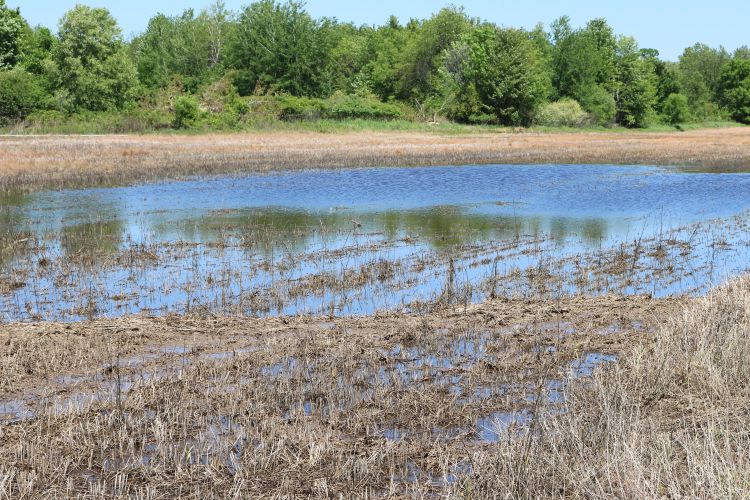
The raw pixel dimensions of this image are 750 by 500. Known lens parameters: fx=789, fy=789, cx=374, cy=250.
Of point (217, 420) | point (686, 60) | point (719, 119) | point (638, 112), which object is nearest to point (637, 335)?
point (217, 420)

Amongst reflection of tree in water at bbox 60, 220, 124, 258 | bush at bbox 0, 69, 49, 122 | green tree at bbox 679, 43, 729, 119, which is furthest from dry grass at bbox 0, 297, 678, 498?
green tree at bbox 679, 43, 729, 119

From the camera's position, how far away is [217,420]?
6.87 meters

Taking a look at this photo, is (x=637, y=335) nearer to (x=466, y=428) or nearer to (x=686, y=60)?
(x=466, y=428)

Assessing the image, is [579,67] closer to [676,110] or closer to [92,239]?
[676,110]

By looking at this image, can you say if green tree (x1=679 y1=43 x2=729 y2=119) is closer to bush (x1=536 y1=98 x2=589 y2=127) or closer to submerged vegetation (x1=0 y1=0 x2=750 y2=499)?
bush (x1=536 y1=98 x2=589 y2=127)

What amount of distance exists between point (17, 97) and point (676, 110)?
2975 inches

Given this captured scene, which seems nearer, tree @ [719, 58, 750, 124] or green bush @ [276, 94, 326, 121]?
green bush @ [276, 94, 326, 121]

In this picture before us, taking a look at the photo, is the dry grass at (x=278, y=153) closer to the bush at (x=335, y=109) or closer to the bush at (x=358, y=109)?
the bush at (x=335, y=109)

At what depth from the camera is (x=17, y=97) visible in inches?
2322

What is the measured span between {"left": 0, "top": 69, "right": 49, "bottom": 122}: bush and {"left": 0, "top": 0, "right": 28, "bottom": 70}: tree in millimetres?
10432

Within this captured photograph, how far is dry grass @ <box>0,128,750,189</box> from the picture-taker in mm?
33781

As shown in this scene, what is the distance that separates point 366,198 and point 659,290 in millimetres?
15665

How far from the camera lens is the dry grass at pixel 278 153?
33781 millimetres

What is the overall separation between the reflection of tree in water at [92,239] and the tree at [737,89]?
10310 cm
